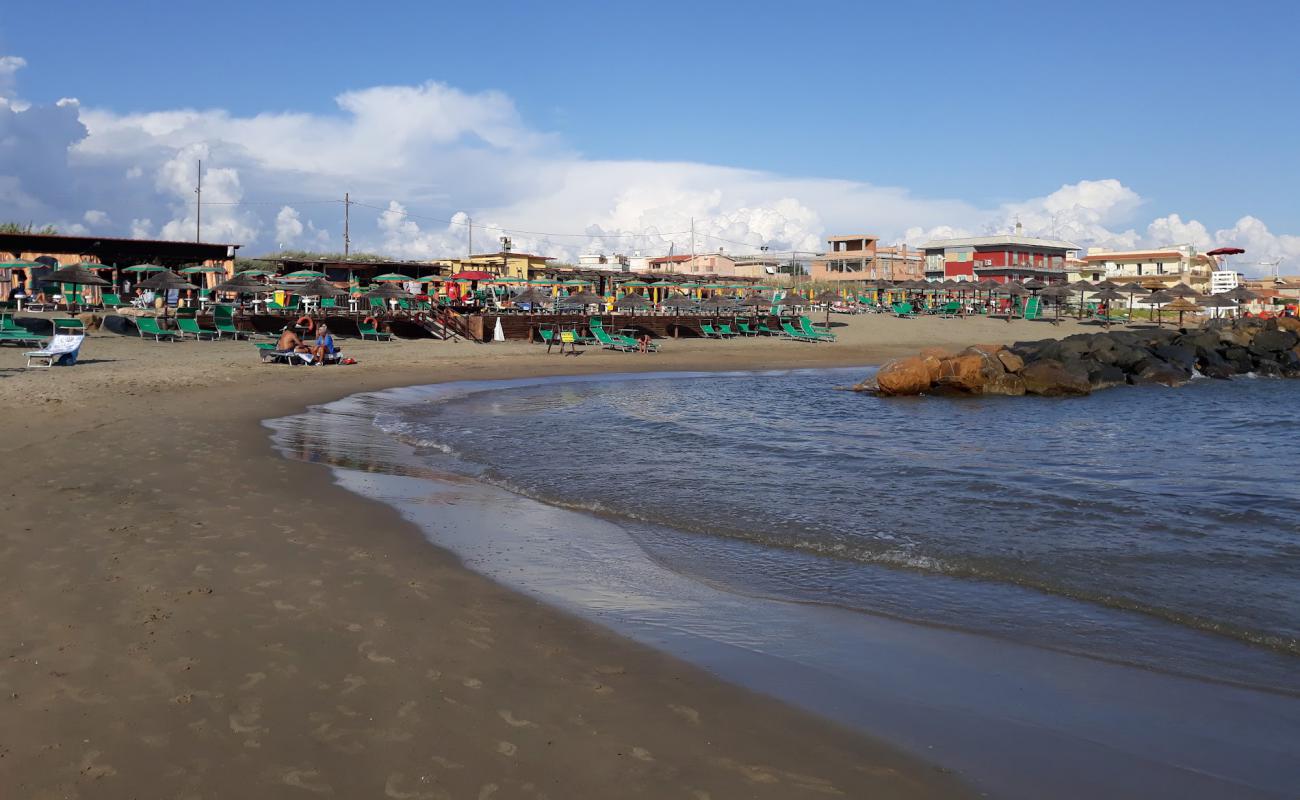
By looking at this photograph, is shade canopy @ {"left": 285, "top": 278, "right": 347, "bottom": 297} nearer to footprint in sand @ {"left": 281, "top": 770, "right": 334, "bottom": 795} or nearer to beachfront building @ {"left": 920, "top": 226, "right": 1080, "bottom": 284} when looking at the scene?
footprint in sand @ {"left": 281, "top": 770, "right": 334, "bottom": 795}

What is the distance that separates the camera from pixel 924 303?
172 ft

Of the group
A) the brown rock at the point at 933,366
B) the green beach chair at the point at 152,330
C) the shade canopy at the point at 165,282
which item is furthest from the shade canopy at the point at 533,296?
the brown rock at the point at 933,366

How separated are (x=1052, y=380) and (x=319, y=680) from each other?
20452 millimetres

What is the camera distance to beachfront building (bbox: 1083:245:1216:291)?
229ft

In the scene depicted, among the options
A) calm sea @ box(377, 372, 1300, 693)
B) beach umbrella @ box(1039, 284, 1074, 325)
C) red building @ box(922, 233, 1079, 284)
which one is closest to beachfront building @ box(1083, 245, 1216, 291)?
red building @ box(922, 233, 1079, 284)

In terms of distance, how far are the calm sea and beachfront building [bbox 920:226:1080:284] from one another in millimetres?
54279

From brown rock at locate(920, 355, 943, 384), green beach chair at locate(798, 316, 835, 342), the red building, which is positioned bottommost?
brown rock at locate(920, 355, 943, 384)

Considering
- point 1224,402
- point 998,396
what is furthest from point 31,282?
point 1224,402

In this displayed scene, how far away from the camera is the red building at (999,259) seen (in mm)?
68688

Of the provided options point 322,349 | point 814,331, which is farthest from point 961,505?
point 814,331

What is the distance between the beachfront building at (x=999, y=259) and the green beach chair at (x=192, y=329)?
5513 cm

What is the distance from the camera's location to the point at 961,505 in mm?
8562

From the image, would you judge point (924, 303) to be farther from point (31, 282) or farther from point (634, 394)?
point (31, 282)

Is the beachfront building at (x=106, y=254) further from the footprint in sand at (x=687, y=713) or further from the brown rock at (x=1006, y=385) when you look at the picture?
the footprint in sand at (x=687, y=713)
